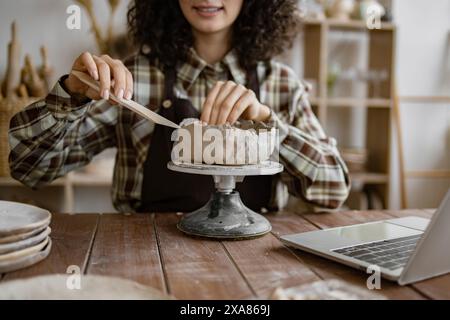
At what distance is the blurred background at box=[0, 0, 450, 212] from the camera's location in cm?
283

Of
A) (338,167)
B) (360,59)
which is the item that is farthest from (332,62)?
(338,167)

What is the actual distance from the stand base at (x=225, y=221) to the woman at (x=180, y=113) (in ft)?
0.82

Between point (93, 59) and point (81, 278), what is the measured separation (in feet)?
1.70

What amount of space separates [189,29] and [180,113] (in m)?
0.30

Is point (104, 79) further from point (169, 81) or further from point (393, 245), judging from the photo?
point (393, 245)

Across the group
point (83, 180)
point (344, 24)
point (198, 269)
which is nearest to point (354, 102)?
point (344, 24)

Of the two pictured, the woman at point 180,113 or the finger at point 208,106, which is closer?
the finger at point 208,106

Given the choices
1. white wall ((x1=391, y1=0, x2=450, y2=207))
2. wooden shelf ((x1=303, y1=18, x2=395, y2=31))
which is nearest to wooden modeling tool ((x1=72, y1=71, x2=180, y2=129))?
wooden shelf ((x1=303, y1=18, x2=395, y2=31))

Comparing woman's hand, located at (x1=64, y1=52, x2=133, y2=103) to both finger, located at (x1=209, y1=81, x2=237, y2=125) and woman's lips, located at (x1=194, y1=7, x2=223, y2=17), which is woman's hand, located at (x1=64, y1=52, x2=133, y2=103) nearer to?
finger, located at (x1=209, y1=81, x2=237, y2=125)

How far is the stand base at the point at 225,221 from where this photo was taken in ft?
3.32

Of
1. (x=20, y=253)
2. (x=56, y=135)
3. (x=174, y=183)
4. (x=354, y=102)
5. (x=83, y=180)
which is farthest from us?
(x=354, y=102)

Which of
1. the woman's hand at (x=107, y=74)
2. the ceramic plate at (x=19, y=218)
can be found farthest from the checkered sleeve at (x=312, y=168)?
the ceramic plate at (x=19, y=218)

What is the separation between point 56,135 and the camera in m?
1.31

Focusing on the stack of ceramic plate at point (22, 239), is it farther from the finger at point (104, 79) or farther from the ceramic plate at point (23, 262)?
the finger at point (104, 79)
